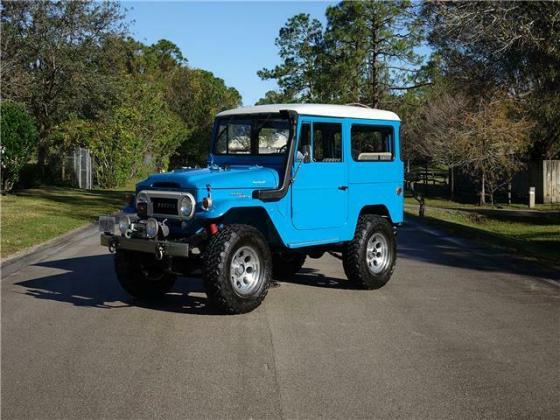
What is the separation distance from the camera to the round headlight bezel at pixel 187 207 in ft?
24.3

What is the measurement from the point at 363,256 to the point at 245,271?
198cm

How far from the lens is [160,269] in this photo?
328 inches

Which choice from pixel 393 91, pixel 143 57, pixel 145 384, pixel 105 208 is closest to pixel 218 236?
pixel 145 384

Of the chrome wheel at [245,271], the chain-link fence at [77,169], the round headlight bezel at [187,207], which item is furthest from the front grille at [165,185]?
the chain-link fence at [77,169]

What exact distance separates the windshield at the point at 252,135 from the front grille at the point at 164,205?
152 cm

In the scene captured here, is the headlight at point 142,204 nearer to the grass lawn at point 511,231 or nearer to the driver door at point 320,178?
the driver door at point 320,178

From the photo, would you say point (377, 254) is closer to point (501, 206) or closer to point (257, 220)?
point (257, 220)

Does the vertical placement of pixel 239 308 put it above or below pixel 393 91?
below

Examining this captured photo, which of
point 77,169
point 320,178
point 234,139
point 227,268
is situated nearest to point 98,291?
point 227,268

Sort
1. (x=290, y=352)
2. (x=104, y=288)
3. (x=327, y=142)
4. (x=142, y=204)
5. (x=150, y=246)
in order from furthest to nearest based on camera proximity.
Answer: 1. (x=104, y=288)
2. (x=327, y=142)
3. (x=142, y=204)
4. (x=150, y=246)
5. (x=290, y=352)

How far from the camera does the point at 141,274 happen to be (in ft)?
27.2

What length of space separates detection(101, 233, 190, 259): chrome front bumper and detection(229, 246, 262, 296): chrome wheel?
59 cm

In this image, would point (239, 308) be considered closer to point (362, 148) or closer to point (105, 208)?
point (362, 148)

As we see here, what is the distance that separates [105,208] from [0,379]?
17.1m
